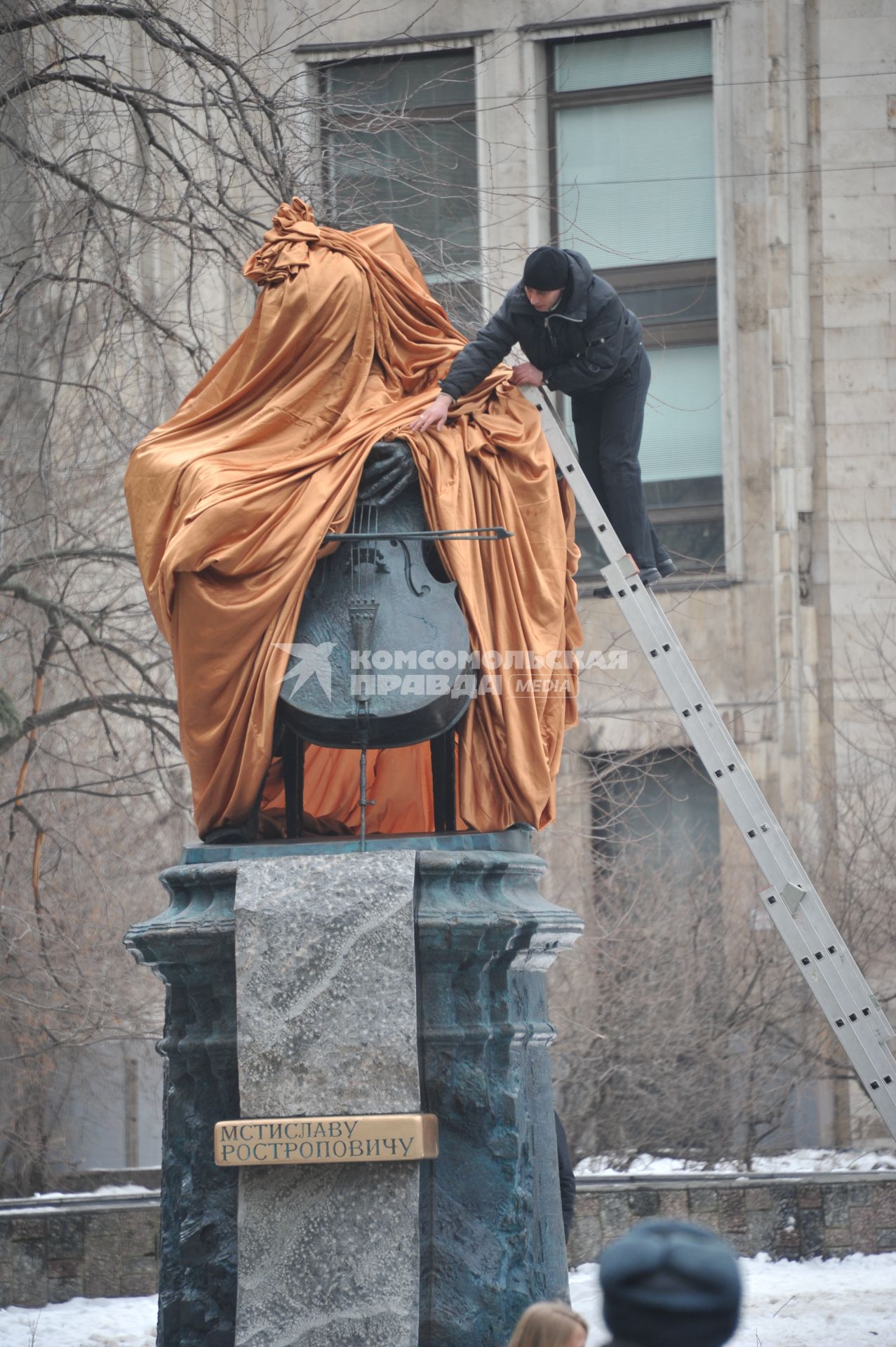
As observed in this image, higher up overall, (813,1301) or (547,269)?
(547,269)

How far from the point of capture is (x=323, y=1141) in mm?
5676

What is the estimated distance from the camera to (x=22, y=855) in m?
14.3

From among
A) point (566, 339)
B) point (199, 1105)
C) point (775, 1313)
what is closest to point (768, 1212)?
point (775, 1313)

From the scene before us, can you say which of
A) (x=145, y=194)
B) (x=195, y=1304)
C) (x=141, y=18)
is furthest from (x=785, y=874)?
(x=145, y=194)

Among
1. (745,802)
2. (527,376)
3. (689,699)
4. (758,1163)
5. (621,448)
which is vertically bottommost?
(758,1163)

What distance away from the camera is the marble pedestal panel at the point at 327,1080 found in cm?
566

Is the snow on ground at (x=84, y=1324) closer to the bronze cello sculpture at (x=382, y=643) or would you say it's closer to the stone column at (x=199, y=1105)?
the stone column at (x=199, y=1105)

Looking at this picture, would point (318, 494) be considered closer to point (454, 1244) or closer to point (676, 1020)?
point (454, 1244)

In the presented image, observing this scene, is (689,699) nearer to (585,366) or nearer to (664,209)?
(585,366)

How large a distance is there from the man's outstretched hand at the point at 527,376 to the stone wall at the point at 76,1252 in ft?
14.8

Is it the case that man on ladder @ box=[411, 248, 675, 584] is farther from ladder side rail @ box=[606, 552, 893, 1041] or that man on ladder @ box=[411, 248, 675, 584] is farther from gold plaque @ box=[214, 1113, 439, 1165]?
gold plaque @ box=[214, 1113, 439, 1165]

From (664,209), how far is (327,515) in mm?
14076

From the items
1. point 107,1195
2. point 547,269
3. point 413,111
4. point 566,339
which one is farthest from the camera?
point 413,111

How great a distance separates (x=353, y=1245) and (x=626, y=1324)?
8.98 ft
